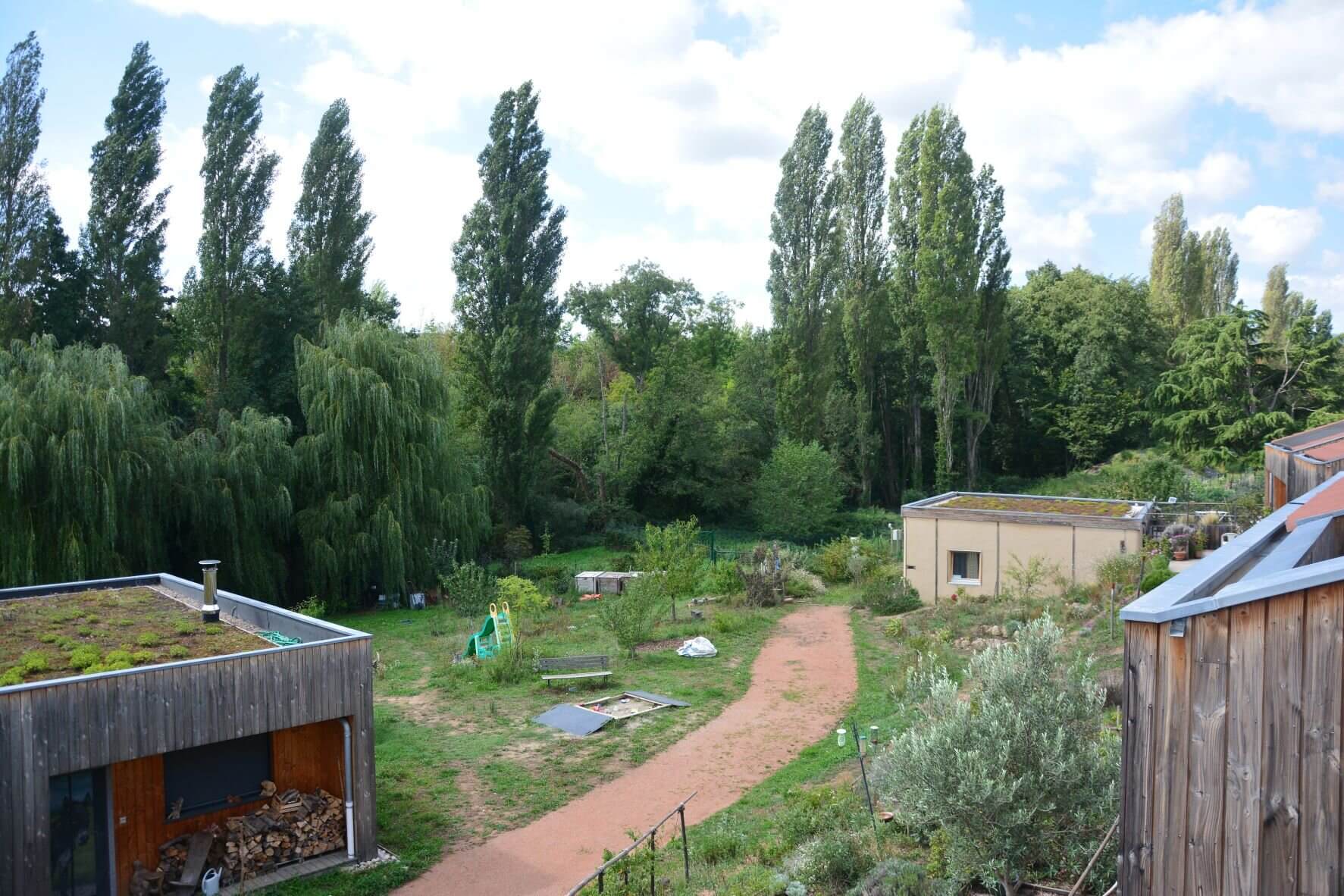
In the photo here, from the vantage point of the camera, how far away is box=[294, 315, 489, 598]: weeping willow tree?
2548 centimetres

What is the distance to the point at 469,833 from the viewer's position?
11352 mm

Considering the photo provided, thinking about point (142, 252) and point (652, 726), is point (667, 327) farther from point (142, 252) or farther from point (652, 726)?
point (652, 726)

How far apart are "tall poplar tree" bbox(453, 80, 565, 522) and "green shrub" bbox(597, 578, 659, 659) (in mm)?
13793

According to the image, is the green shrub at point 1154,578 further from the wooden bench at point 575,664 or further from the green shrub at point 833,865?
the green shrub at point 833,865

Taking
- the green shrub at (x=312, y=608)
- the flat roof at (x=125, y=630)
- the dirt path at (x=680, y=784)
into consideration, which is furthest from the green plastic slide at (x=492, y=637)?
the flat roof at (x=125, y=630)

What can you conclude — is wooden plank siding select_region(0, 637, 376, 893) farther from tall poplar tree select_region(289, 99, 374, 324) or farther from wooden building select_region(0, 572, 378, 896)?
tall poplar tree select_region(289, 99, 374, 324)

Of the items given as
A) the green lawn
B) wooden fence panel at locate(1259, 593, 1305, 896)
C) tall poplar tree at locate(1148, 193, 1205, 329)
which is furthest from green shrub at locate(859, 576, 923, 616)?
tall poplar tree at locate(1148, 193, 1205, 329)

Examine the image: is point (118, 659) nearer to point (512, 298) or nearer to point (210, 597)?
point (210, 597)

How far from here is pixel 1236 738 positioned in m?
4.23

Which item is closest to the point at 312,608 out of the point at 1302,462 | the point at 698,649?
the point at 698,649

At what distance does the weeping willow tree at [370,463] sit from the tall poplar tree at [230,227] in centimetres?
403

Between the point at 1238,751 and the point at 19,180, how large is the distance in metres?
31.7

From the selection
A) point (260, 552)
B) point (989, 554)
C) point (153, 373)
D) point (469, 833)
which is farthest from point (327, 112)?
point (469, 833)

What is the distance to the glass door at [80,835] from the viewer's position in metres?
8.87
